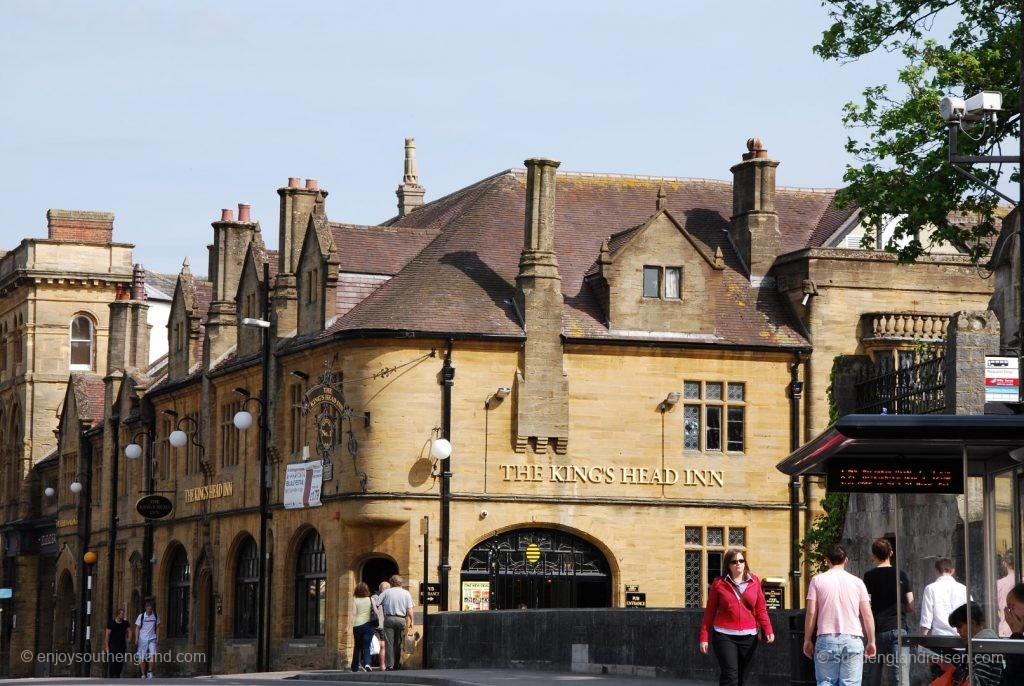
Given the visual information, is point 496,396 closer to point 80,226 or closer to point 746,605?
point 746,605

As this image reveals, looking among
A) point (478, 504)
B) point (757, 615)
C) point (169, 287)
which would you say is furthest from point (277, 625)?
point (169, 287)

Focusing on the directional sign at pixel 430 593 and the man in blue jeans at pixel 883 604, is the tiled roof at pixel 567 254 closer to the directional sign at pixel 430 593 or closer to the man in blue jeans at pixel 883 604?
the directional sign at pixel 430 593

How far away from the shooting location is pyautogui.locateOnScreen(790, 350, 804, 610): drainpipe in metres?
45.1

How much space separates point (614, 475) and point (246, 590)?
11327 millimetres

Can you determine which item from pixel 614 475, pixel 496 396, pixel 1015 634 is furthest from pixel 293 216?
pixel 1015 634

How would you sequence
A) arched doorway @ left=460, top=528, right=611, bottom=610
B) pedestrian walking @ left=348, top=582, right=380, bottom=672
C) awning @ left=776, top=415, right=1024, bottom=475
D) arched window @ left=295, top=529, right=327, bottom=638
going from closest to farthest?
awning @ left=776, top=415, right=1024, bottom=475, pedestrian walking @ left=348, top=582, right=380, bottom=672, arched doorway @ left=460, top=528, right=611, bottom=610, arched window @ left=295, top=529, right=327, bottom=638

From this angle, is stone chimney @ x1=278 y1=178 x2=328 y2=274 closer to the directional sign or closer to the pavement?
the directional sign

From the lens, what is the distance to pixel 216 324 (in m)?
54.7

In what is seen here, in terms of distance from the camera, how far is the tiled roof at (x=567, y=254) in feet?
146

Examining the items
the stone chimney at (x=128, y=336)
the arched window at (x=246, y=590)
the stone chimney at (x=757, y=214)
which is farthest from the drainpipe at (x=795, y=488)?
the stone chimney at (x=128, y=336)

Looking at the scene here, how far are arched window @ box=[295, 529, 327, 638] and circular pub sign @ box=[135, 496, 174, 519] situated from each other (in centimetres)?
841

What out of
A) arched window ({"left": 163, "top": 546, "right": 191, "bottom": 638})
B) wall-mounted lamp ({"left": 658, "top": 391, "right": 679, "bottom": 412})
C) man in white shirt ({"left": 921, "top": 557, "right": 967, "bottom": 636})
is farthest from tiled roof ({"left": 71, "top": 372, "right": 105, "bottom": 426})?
man in white shirt ({"left": 921, "top": 557, "right": 967, "bottom": 636})

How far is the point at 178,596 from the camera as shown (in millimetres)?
56594

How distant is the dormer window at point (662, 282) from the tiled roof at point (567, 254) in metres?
1.07
